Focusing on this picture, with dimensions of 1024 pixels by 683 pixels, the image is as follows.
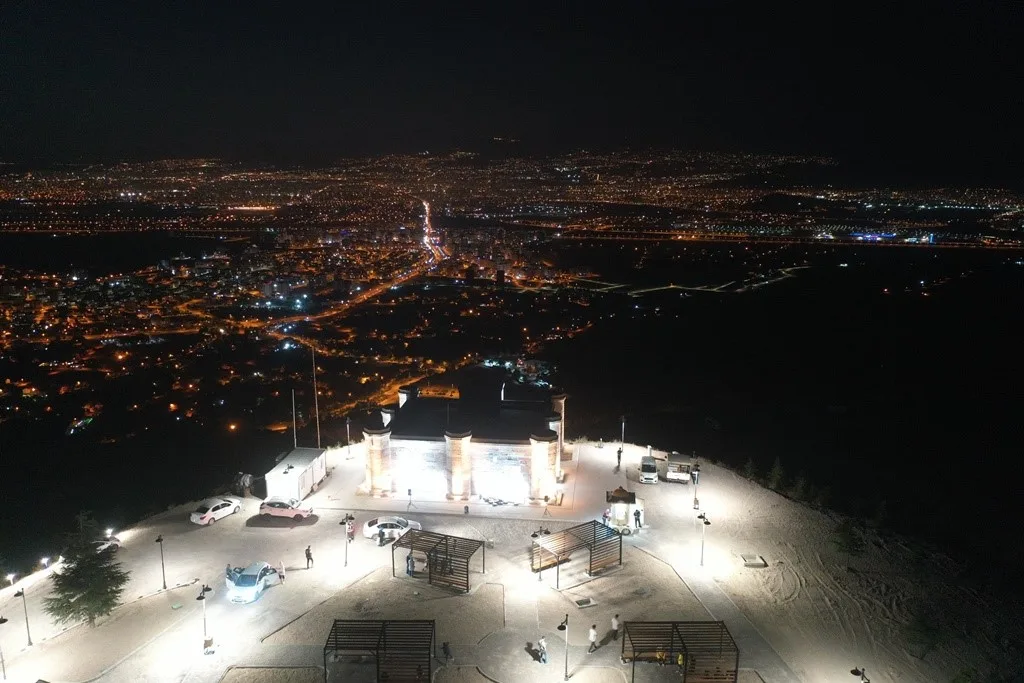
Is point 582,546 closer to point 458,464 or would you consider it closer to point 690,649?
point 690,649

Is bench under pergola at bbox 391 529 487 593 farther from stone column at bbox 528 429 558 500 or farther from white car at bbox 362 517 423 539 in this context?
stone column at bbox 528 429 558 500

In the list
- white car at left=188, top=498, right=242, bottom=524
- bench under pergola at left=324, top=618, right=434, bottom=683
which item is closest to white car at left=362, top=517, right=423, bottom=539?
white car at left=188, top=498, right=242, bottom=524

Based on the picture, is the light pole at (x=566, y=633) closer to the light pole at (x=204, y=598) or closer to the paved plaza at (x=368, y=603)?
the paved plaza at (x=368, y=603)

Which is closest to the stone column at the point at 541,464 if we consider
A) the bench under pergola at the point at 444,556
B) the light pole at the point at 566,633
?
the bench under pergola at the point at 444,556

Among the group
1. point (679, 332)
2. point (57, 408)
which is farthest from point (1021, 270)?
point (57, 408)

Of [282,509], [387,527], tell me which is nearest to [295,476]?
[282,509]

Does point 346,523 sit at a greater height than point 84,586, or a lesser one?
lesser
